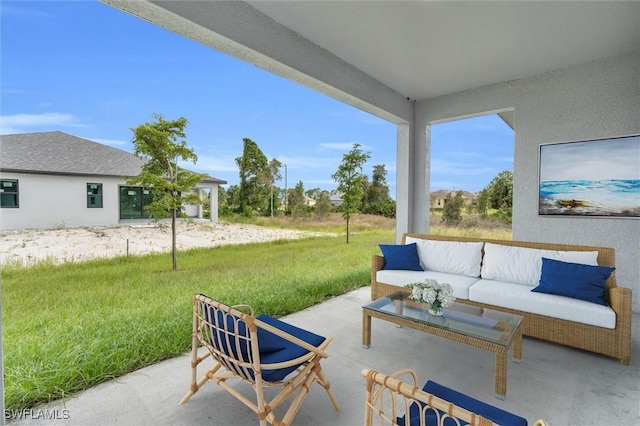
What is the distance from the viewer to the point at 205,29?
250 centimetres

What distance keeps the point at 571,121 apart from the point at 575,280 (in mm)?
2391

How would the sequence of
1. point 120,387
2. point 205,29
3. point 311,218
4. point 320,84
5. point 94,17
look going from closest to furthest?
point 120,387 → point 205,29 → point 94,17 → point 320,84 → point 311,218

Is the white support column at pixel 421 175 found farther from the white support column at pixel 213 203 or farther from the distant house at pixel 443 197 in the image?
the white support column at pixel 213 203

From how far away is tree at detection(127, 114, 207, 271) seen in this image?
330 cm

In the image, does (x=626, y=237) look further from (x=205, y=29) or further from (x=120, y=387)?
(x=120, y=387)

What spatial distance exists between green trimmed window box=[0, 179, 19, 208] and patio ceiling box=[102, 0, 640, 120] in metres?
1.66

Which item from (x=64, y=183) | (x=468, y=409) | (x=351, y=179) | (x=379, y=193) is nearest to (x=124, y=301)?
(x=64, y=183)

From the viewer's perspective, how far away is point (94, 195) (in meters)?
3.11

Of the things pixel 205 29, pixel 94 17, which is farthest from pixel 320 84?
pixel 94 17

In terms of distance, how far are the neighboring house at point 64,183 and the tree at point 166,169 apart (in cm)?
9

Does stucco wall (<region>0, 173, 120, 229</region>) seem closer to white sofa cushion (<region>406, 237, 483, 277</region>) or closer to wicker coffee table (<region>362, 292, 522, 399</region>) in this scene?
wicker coffee table (<region>362, 292, 522, 399</region>)

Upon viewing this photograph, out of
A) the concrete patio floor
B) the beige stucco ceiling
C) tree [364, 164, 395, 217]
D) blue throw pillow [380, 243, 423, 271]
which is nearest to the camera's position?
the concrete patio floor

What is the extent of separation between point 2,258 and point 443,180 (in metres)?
5.87

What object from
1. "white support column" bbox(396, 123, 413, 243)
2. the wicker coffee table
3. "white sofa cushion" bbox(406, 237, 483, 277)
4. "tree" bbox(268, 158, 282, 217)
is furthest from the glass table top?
"white support column" bbox(396, 123, 413, 243)
